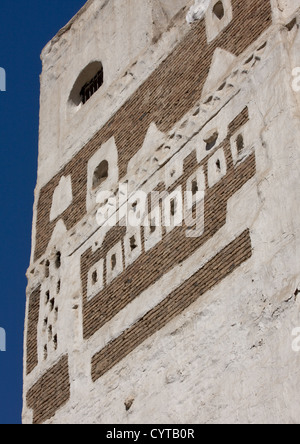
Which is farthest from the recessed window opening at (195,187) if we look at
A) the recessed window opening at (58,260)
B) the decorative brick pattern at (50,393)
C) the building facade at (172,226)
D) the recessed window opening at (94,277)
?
the recessed window opening at (58,260)

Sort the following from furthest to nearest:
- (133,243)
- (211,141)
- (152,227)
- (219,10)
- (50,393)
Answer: (219,10), (50,393), (133,243), (152,227), (211,141)

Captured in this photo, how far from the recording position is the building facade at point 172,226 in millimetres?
11867

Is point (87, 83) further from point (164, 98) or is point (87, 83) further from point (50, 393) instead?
point (50, 393)

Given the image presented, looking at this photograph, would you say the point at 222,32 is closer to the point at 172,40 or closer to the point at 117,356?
A: the point at 172,40

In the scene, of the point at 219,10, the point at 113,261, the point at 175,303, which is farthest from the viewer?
the point at 219,10

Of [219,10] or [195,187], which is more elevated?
[219,10]

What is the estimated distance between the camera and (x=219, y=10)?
14.5 m

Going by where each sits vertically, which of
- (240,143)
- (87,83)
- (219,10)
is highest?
(87,83)

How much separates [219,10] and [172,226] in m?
2.42

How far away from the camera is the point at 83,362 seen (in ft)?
45.1

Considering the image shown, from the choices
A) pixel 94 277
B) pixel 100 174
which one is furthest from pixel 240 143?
pixel 100 174

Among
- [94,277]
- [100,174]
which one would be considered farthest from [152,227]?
[100,174]

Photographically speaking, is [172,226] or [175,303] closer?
[175,303]
